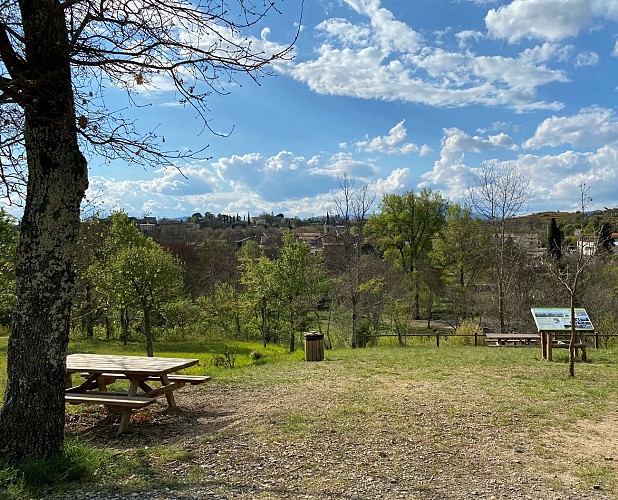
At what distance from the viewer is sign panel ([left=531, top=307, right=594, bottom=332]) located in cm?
1223

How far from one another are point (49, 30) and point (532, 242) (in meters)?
32.6

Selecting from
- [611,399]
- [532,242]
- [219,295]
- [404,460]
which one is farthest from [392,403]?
[532,242]

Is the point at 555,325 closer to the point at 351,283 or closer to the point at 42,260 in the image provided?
the point at 351,283

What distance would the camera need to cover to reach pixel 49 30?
173 inches

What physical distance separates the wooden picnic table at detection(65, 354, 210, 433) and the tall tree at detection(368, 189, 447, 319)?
29.1 m

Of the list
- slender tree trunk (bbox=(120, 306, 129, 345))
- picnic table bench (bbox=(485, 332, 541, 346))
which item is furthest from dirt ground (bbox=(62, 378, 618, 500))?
slender tree trunk (bbox=(120, 306, 129, 345))

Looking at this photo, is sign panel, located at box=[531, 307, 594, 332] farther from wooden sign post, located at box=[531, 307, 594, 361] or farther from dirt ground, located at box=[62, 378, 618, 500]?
dirt ground, located at box=[62, 378, 618, 500]

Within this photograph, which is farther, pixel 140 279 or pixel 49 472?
pixel 140 279

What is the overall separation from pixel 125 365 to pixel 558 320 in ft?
34.4

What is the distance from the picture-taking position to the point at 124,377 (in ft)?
22.2

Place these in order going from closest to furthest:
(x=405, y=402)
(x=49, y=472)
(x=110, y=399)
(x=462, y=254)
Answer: (x=49, y=472)
(x=110, y=399)
(x=405, y=402)
(x=462, y=254)

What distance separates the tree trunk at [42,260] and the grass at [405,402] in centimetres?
36

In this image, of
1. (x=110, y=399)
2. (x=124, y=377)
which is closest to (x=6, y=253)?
(x=124, y=377)

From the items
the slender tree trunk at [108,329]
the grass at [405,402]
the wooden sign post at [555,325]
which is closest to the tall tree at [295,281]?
the slender tree trunk at [108,329]
